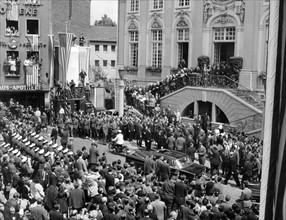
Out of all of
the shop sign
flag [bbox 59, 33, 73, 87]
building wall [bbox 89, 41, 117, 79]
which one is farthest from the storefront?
building wall [bbox 89, 41, 117, 79]

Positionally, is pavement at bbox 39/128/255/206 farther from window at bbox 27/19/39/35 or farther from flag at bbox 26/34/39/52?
window at bbox 27/19/39/35

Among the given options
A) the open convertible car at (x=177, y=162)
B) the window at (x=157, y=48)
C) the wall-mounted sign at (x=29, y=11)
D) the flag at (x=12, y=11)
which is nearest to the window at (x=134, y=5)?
the window at (x=157, y=48)

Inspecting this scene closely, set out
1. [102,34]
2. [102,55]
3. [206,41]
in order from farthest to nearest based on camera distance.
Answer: [102,34] → [102,55] → [206,41]

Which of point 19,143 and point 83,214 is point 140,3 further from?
point 83,214

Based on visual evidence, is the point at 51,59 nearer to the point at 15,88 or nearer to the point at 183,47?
the point at 15,88

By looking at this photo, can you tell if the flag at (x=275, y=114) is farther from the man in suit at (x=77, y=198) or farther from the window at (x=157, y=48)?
the window at (x=157, y=48)

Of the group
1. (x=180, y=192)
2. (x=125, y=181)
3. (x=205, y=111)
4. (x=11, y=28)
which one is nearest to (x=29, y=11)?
(x=11, y=28)

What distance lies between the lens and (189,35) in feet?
126

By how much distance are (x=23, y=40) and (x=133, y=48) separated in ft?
30.7

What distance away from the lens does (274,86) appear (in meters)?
6.41

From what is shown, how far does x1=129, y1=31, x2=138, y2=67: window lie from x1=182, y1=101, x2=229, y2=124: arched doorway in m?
9.77

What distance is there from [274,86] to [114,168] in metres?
11.1

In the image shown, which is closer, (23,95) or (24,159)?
(24,159)

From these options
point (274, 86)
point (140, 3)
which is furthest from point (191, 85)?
point (274, 86)
